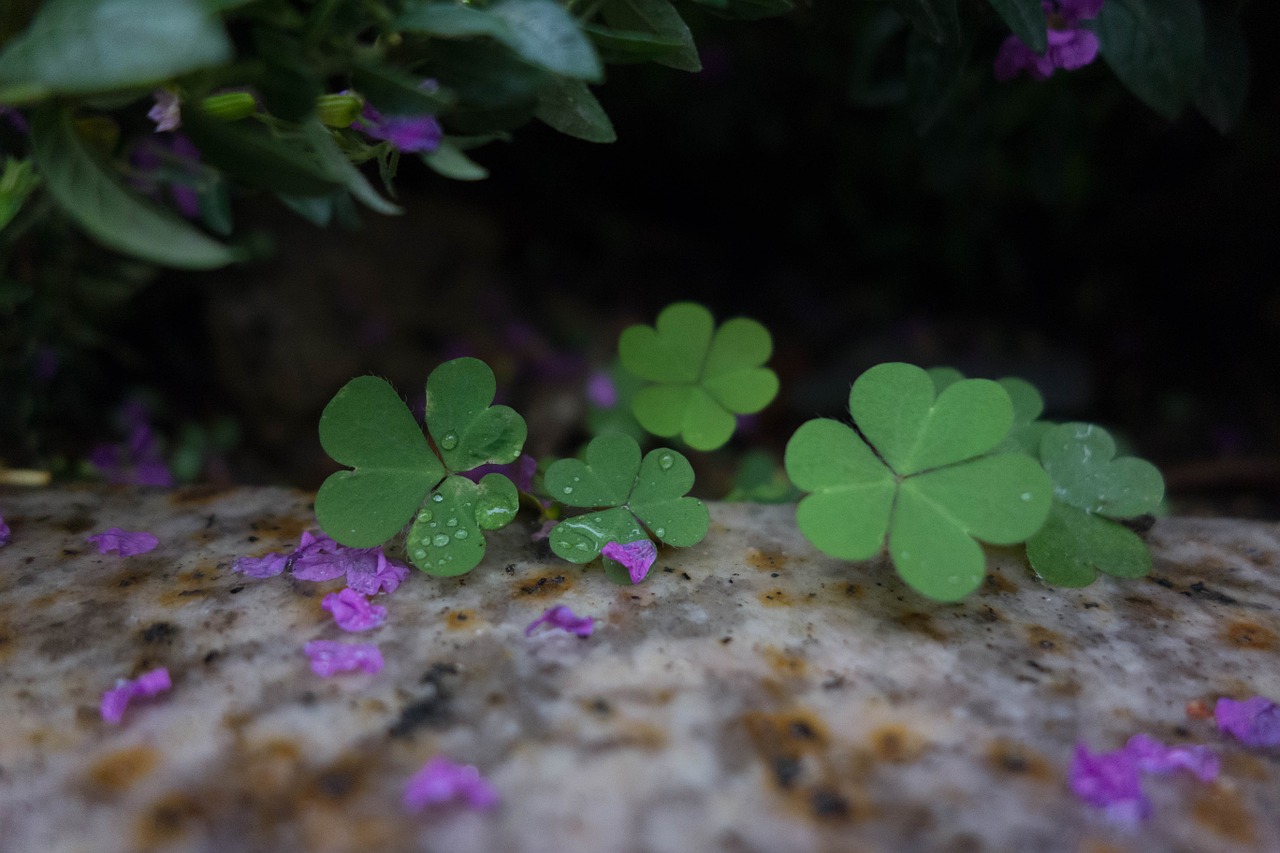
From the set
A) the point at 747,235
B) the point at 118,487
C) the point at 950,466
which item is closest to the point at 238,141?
the point at 118,487

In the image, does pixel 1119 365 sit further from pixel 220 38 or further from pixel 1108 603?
pixel 220 38

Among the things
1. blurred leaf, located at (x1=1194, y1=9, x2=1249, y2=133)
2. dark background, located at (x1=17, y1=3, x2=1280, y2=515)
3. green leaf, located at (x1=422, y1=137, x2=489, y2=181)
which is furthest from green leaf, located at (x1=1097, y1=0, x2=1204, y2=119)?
green leaf, located at (x1=422, y1=137, x2=489, y2=181)

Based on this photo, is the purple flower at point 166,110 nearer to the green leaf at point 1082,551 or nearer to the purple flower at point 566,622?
the purple flower at point 566,622

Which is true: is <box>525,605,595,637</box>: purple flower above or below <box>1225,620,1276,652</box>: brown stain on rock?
below

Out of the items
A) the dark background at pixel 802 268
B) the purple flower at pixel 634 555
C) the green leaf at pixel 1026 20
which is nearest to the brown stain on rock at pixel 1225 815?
the purple flower at pixel 634 555

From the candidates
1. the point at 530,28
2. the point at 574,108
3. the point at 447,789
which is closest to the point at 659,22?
the point at 574,108

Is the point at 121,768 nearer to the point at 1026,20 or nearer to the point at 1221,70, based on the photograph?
the point at 1026,20

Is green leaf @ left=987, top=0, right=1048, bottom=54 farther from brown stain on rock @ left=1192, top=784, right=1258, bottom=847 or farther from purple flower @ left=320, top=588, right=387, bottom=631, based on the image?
purple flower @ left=320, top=588, right=387, bottom=631
